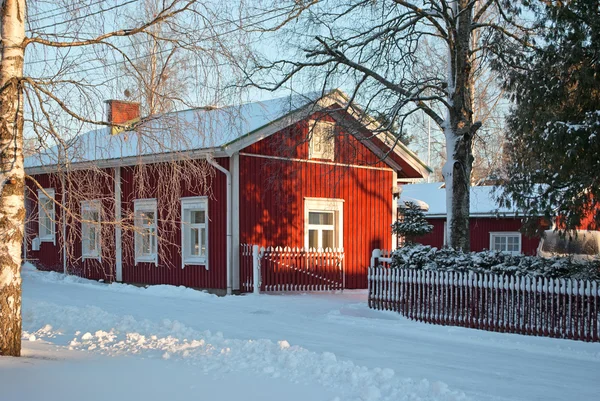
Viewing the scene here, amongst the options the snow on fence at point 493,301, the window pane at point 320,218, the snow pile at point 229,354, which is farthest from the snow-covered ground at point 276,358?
the window pane at point 320,218

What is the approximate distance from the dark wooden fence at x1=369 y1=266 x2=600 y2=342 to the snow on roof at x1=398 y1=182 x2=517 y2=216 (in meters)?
10.9

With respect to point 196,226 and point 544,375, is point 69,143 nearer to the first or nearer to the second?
point 544,375

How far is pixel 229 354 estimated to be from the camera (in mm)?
8938

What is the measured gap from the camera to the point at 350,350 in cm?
1037

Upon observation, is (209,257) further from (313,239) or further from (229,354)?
(229,354)

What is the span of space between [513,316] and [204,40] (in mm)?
7574

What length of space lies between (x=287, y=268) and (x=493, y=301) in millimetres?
7264

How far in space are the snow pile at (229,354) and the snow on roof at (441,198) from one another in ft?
49.9

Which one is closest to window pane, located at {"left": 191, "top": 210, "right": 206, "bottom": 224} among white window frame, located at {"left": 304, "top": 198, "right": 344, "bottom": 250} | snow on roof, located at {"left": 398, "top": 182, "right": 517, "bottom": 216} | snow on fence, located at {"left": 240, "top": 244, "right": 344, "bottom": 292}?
snow on fence, located at {"left": 240, "top": 244, "right": 344, "bottom": 292}

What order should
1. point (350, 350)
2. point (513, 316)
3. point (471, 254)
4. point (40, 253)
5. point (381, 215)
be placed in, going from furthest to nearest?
point (40, 253) < point (381, 215) < point (471, 254) < point (513, 316) < point (350, 350)

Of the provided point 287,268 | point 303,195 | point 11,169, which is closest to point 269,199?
point 303,195

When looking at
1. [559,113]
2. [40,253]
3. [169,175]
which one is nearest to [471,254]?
[559,113]

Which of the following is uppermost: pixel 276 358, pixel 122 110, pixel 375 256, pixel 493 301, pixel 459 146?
pixel 459 146

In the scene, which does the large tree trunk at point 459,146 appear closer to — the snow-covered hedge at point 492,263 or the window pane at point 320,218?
the snow-covered hedge at point 492,263
